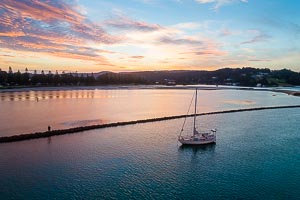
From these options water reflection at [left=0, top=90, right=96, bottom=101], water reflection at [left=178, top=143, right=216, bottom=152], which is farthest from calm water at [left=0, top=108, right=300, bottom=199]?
water reflection at [left=0, top=90, right=96, bottom=101]

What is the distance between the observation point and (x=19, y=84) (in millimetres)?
109938

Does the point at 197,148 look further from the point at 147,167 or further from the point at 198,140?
the point at 147,167

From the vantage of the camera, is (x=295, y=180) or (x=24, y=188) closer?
(x=24, y=188)

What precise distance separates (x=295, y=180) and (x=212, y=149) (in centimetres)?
783

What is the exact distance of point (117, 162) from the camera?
19562 millimetres

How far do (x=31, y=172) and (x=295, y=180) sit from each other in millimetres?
16838

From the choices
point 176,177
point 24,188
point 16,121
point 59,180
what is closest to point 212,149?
point 176,177

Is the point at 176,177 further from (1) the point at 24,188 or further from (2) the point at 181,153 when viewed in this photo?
(1) the point at 24,188

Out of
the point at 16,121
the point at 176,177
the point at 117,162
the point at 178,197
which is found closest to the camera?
the point at 178,197

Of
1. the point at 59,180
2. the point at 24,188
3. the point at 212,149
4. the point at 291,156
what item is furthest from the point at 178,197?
the point at 291,156

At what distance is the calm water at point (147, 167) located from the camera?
15031mm

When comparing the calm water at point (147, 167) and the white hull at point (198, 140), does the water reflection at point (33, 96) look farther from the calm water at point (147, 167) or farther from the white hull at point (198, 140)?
the white hull at point (198, 140)

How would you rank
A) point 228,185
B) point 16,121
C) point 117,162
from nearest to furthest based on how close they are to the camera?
point 228,185
point 117,162
point 16,121

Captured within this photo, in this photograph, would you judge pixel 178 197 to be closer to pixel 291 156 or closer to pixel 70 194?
pixel 70 194
